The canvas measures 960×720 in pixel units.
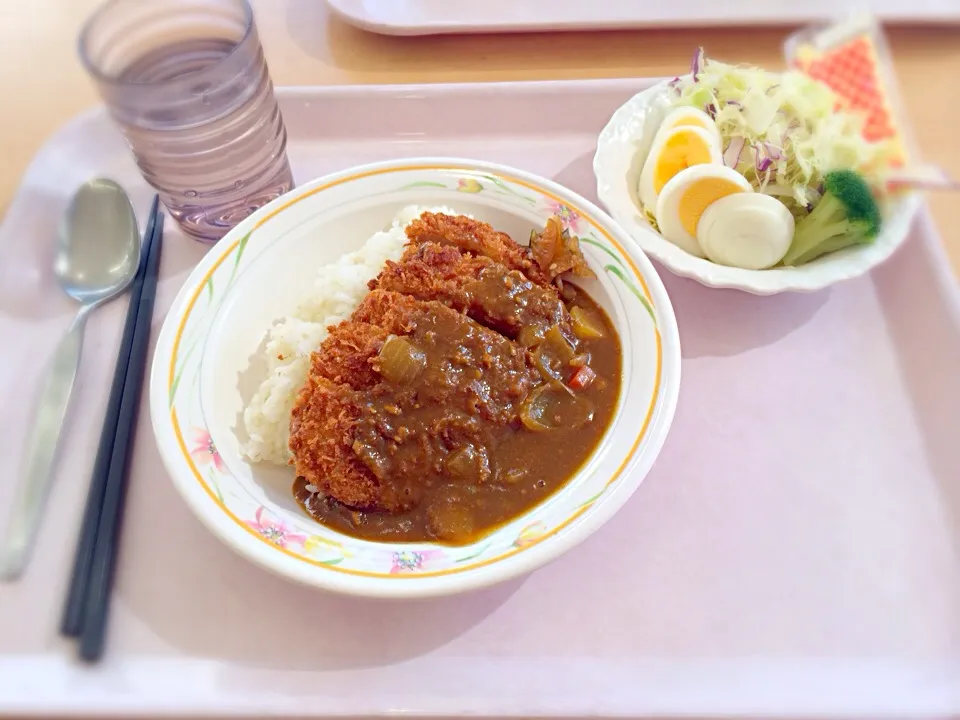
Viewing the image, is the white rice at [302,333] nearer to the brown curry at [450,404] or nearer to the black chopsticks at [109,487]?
the brown curry at [450,404]

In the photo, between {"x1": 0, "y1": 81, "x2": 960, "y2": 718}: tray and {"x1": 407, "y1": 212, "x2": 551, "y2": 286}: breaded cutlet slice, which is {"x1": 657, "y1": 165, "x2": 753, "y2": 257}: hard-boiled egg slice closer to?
{"x1": 0, "y1": 81, "x2": 960, "y2": 718}: tray

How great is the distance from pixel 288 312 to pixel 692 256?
1.11 meters

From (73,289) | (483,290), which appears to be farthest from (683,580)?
(73,289)

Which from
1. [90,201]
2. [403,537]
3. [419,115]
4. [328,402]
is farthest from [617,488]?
[90,201]

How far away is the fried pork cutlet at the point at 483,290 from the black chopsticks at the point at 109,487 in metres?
0.65

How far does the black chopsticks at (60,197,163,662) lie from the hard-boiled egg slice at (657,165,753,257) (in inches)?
56.5

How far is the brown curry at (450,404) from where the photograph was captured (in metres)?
1.43

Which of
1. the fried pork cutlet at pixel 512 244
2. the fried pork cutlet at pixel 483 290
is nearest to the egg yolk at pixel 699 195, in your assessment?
the fried pork cutlet at pixel 512 244

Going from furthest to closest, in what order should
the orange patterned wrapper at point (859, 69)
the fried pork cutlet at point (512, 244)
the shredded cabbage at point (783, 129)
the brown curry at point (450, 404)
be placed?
the orange patterned wrapper at point (859, 69) → the shredded cabbage at point (783, 129) → the fried pork cutlet at point (512, 244) → the brown curry at point (450, 404)

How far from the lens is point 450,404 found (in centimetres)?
148

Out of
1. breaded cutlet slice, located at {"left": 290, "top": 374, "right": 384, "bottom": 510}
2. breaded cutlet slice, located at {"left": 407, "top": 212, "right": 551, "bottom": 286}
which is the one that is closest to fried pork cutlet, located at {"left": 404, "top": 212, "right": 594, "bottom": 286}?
breaded cutlet slice, located at {"left": 407, "top": 212, "right": 551, "bottom": 286}

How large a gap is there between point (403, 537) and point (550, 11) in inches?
83.7

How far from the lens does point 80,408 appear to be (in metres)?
1.69

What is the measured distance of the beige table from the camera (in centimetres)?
247
